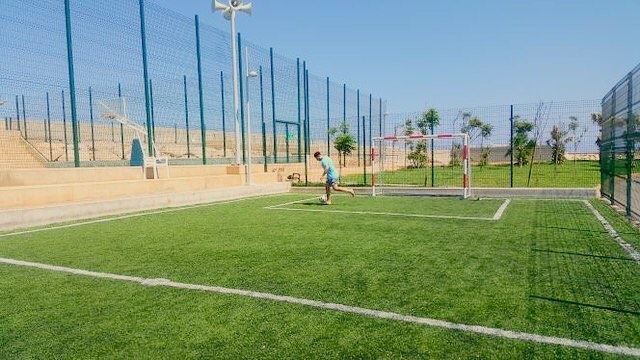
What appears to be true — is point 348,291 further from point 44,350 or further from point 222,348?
→ point 44,350

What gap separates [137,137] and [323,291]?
12.7m

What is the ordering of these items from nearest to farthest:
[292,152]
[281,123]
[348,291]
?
[348,291]
[281,123]
[292,152]

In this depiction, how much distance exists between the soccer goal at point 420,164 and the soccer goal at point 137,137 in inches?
301

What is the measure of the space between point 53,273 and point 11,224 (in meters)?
4.67

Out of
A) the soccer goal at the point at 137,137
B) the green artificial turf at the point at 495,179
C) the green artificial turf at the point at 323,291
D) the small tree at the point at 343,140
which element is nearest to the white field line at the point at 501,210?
the green artificial turf at the point at 323,291

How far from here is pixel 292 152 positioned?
2380 centimetres

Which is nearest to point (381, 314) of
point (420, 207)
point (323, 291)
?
point (323, 291)

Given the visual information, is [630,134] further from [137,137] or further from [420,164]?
[420,164]

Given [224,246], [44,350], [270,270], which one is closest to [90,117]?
[224,246]

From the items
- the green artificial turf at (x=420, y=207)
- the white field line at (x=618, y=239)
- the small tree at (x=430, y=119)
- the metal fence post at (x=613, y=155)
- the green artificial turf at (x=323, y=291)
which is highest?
the small tree at (x=430, y=119)

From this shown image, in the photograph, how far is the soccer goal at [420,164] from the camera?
14.8 m

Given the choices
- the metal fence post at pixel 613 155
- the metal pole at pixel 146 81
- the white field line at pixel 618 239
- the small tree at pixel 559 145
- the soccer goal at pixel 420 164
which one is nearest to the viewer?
the white field line at pixel 618 239

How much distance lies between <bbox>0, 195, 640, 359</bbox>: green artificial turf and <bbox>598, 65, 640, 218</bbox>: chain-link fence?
1.42 m

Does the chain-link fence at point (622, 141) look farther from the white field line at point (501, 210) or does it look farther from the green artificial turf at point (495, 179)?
the green artificial turf at point (495, 179)
